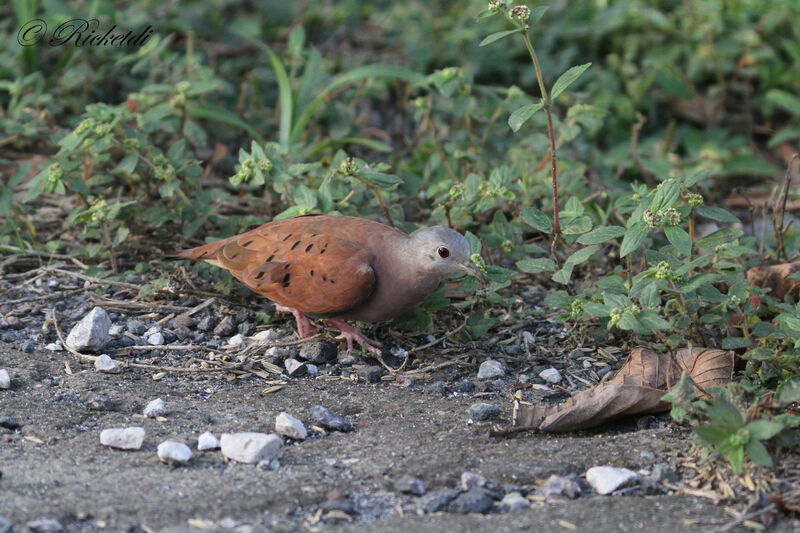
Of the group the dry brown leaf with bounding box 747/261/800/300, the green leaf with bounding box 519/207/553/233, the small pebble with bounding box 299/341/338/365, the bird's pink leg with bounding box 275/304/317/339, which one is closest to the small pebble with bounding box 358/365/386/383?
the small pebble with bounding box 299/341/338/365

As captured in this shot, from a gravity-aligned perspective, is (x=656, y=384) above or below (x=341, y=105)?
below

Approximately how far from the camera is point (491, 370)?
4496 millimetres

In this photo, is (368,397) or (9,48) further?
(9,48)

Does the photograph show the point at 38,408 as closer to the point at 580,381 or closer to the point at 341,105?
the point at 580,381

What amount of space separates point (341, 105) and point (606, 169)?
1804mm

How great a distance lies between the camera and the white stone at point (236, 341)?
15.3ft

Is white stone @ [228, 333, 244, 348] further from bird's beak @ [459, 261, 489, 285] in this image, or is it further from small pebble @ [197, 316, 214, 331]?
bird's beak @ [459, 261, 489, 285]

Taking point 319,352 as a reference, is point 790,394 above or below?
above

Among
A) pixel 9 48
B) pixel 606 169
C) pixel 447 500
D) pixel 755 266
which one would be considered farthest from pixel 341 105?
pixel 447 500

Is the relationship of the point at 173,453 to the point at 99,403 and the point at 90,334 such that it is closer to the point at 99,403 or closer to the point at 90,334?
the point at 99,403

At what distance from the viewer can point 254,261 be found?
464cm

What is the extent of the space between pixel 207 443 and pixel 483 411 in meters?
1.08

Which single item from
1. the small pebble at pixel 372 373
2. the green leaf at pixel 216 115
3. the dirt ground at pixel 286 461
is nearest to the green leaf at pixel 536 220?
the dirt ground at pixel 286 461

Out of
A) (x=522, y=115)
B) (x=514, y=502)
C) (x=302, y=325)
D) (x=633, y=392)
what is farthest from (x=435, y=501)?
(x=522, y=115)
